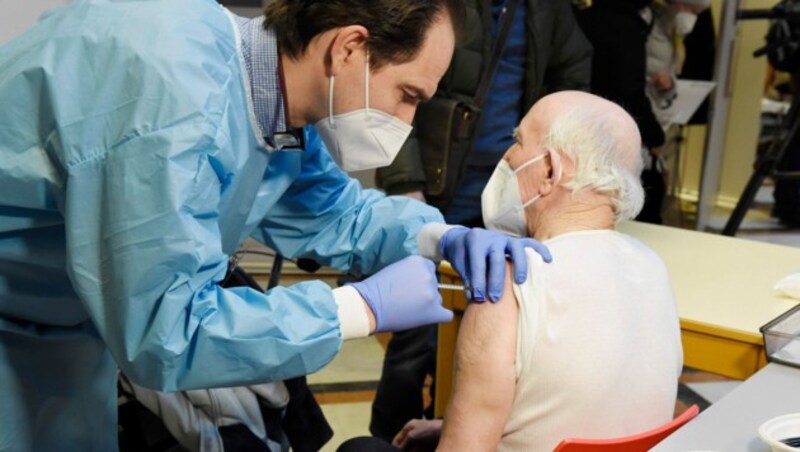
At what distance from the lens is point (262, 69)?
4.20 feet

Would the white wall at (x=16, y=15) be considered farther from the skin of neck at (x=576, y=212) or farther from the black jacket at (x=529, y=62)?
the skin of neck at (x=576, y=212)

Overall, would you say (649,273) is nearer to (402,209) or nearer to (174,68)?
(402,209)

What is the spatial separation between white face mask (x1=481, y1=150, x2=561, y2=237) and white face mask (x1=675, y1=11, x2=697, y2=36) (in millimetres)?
2401

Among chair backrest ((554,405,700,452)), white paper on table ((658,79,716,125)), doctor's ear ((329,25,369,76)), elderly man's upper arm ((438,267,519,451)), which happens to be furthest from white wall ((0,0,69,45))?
white paper on table ((658,79,716,125))

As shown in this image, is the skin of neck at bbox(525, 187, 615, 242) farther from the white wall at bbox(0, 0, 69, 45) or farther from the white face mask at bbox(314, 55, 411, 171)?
the white wall at bbox(0, 0, 69, 45)

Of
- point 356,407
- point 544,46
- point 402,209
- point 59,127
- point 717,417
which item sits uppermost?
point 59,127

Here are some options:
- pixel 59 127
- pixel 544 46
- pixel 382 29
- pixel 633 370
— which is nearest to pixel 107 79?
pixel 59 127

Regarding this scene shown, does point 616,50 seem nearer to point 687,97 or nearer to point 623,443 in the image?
point 687,97

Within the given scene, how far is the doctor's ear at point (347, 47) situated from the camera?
4.01 ft

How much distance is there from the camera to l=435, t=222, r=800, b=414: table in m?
1.63

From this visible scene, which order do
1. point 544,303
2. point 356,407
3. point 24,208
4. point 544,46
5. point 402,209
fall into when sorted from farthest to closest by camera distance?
point 356,407, point 544,46, point 402,209, point 544,303, point 24,208

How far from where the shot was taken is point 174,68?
1.06 meters

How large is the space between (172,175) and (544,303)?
0.55 metres

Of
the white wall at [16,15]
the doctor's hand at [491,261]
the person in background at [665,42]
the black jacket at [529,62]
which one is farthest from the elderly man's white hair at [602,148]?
the person in background at [665,42]
